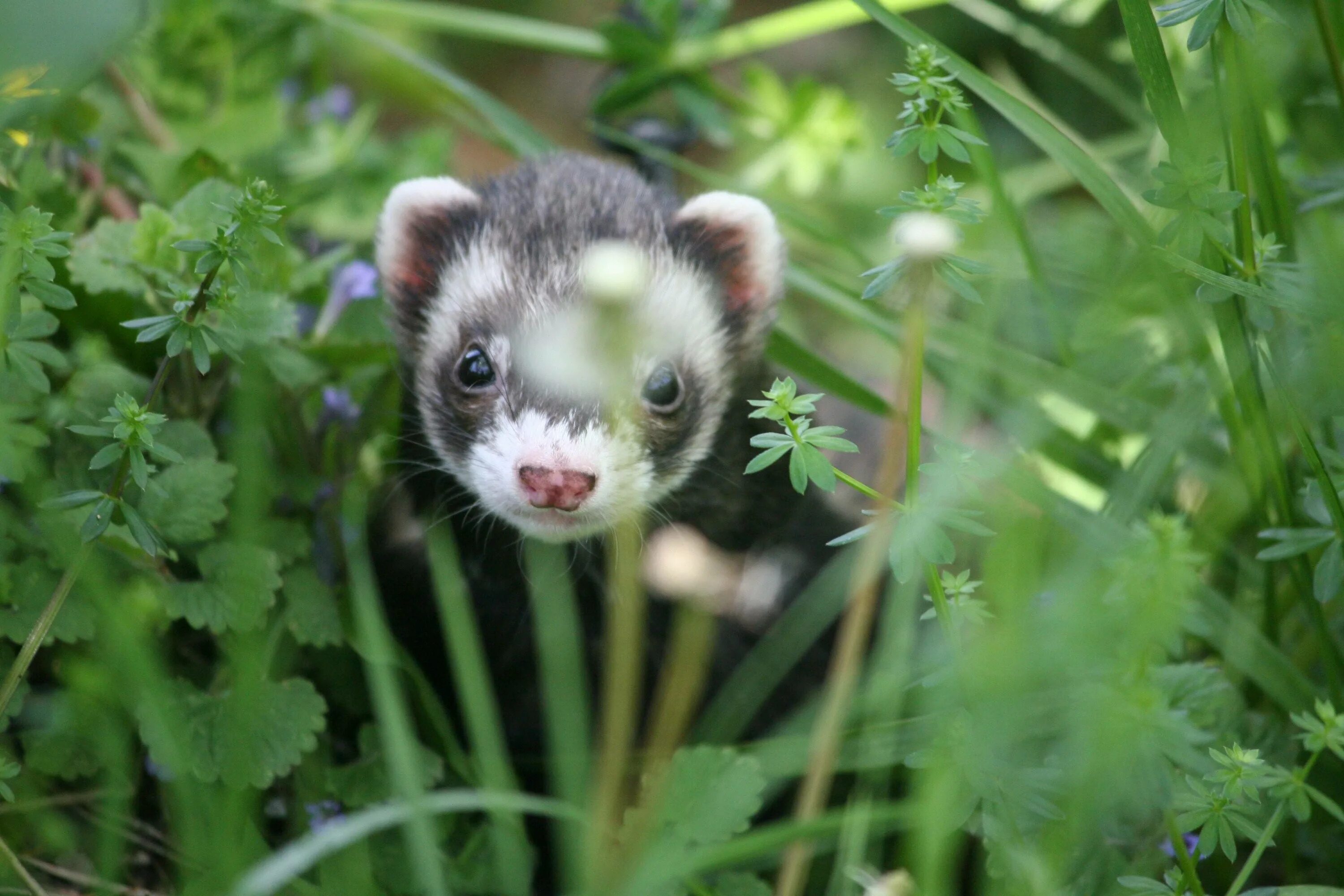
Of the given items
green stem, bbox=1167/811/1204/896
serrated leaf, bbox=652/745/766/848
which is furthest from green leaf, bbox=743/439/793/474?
green stem, bbox=1167/811/1204/896

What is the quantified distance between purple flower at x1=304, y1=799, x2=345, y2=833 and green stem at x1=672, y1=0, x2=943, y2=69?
172cm

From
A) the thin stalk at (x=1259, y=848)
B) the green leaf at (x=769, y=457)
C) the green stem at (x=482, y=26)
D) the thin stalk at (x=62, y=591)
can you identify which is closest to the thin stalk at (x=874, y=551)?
the green leaf at (x=769, y=457)

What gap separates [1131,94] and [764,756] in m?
1.92

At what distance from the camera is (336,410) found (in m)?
2.20

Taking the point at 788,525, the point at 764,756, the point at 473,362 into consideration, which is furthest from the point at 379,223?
the point at 764,756

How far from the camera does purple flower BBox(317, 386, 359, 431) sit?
2.20m

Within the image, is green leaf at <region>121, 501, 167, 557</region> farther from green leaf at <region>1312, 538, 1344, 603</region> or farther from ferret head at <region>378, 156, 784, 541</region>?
green leaf at <region>1312, 538, 1344, 603</region>

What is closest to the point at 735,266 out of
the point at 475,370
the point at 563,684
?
the point at 475,370

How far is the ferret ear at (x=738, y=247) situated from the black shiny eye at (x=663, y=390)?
24 cm

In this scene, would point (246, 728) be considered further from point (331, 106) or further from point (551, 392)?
point (331, 106)

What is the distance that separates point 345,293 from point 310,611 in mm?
642

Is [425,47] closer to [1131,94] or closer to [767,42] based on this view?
[767,42]

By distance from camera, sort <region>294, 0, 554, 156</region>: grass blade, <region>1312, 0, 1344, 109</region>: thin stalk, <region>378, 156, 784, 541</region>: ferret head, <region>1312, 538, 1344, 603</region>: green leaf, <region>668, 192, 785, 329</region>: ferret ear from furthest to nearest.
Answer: <region>294, 0, 554, 156</region>: grass blade < <region>668, 192, 785, 329</region>: ferret ear < <region>378, 156, 784, 541</region>: ferret head < <region>1312, 0, 1344, 109</region>: thin stalk < <region>1312, 538, 1344, 603</region>: green leaf

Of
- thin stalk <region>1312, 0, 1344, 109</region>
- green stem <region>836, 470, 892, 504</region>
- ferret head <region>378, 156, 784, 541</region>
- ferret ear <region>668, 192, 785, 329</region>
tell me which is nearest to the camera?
green stem <region>836, 470, 892, 504</region>
